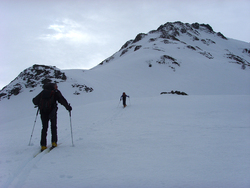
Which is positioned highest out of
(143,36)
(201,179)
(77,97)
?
(143,36)

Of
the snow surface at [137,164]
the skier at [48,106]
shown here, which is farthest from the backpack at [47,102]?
the snow surface at [137,164]

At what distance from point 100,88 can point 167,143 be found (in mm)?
28488

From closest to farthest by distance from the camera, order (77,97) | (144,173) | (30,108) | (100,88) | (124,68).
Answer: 1. (144,173)
2. (30,108)
3. (77,97)
4. (100,88)
5. (124,68)

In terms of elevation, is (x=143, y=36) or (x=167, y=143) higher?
(x=143, y=36)

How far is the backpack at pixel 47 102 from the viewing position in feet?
15.5

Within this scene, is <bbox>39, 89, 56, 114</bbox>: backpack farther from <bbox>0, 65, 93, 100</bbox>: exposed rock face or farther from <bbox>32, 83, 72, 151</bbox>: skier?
<bbox>0, 65, 93, 100</bbox>: exposed rock face

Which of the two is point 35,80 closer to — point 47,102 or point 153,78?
point 153,78

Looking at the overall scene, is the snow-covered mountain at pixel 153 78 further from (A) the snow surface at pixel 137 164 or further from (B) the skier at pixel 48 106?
(A) the snow surface at pixel 137 164

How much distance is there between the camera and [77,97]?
27812 millimetres

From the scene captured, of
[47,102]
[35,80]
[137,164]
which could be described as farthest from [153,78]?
[137,164]

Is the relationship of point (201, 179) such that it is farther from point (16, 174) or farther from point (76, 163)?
point (16, 174)

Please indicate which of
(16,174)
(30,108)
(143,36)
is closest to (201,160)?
(16,174)

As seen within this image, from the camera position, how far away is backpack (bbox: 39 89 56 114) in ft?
15.5

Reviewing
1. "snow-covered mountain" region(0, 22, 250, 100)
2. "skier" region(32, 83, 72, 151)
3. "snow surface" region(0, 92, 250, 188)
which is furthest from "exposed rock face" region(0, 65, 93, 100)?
"snow surface" region(0, 92, 250, 188)
